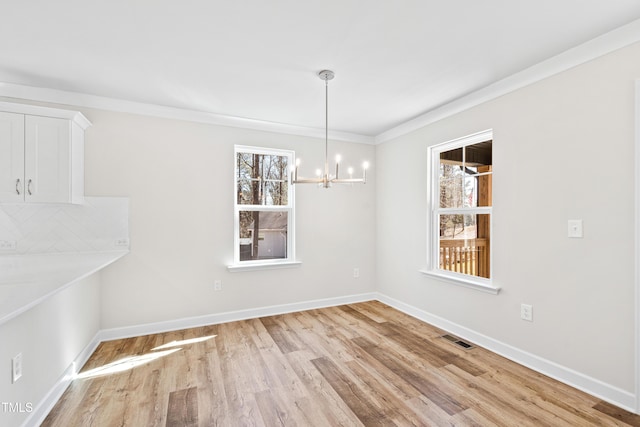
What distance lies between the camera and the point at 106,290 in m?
3.04

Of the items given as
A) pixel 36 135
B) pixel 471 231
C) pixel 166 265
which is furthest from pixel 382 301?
pixel 36 135

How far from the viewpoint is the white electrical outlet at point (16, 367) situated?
156cm

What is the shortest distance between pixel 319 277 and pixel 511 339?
7.37ft

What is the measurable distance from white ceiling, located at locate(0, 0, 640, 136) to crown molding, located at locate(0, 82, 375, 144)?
0.29 ft

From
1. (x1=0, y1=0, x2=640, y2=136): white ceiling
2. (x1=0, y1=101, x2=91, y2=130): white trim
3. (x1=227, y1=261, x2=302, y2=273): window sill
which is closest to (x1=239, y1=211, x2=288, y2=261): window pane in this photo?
(x1=227, y1=261, x2=302, y2=273): window sill

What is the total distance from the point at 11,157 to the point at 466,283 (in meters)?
4.18

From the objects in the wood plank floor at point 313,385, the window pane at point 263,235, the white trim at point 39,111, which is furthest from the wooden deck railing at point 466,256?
the white trim at point 39,111

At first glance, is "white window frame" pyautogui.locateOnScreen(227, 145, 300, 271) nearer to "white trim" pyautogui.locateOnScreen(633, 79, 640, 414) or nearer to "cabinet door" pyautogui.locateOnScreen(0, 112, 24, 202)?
"cabinet door" pyautogui.locateOnScreen(0, 112, 24, 202)

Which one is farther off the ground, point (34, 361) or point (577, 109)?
point (577, 109)

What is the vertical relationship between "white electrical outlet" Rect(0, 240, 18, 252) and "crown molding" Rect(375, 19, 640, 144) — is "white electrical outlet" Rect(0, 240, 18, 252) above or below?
below

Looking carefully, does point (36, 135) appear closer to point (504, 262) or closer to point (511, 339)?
point (504, 262)

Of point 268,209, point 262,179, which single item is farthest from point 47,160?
point 268,209

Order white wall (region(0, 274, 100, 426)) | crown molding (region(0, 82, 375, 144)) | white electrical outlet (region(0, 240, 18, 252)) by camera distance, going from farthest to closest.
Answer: crown molding (region(0, 82, 375, 144)), white electrical outlet (region(0, 240, 18, 252)), white wall (region(0, 274, 100, 426))

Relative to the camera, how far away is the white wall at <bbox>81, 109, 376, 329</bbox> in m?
3.06
